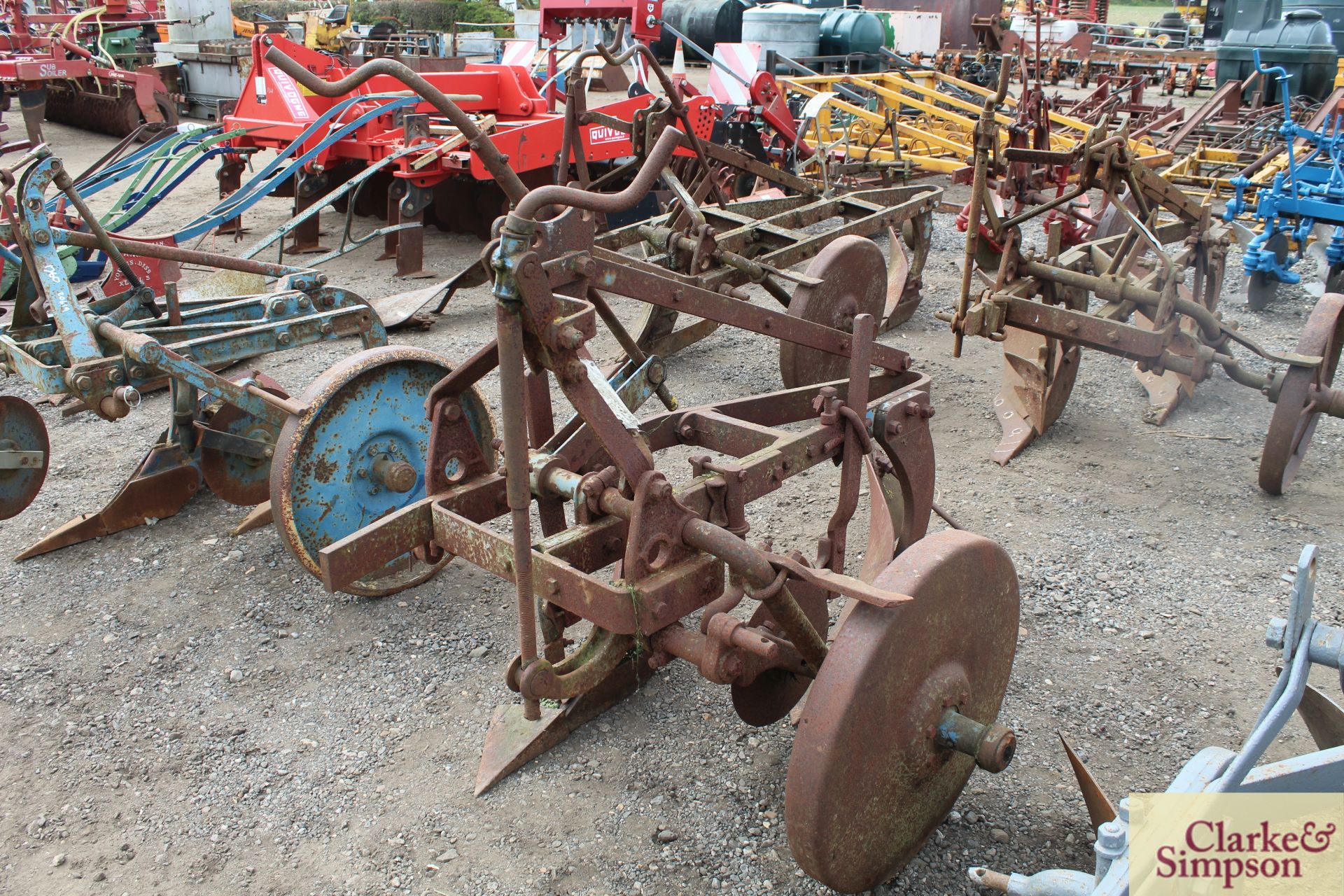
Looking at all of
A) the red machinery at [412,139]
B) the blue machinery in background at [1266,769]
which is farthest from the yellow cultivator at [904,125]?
the blue machinery in background at [1266,769]

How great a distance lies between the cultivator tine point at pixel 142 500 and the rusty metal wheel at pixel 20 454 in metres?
0.25

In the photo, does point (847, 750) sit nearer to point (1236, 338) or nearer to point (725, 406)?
point (725, 406)

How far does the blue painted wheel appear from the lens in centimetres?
321

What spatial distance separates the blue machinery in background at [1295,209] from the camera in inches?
235

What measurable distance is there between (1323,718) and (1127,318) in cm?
274

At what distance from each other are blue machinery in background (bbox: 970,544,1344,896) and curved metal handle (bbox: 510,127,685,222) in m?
1.35

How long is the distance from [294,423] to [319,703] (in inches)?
34.0

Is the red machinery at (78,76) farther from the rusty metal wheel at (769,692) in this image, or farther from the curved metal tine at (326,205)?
the rusty metal wheel at (769,692)

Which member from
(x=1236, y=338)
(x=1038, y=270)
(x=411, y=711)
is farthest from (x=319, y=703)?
(x=1236, y=338)

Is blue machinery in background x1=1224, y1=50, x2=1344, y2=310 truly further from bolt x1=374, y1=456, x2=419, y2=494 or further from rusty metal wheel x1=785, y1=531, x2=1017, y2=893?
bolt x1=374, y1=456, x2=419, y2=494

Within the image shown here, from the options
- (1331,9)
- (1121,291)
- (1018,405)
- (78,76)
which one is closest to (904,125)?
(1018,405)

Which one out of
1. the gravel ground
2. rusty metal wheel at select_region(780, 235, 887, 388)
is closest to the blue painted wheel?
the gravel ground

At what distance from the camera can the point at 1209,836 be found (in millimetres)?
1635

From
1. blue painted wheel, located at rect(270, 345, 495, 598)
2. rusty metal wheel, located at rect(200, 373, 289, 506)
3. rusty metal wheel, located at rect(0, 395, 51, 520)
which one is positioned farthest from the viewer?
rusty metal wheel, located at rect(200, 373, 289, 506)
